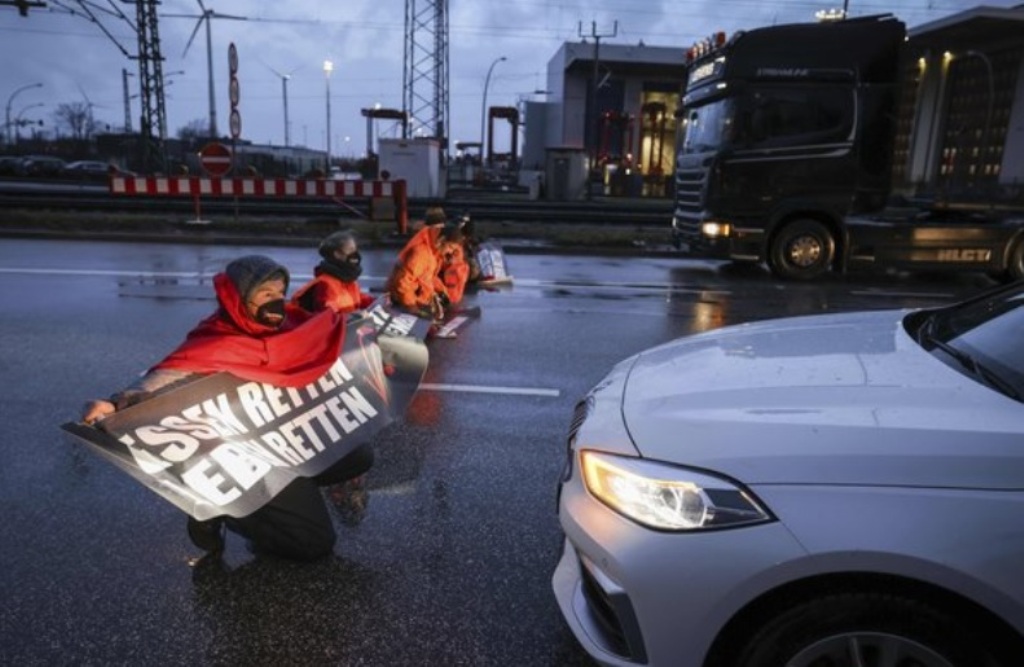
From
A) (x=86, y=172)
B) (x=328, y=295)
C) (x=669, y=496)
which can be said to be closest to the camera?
(x=669, y=496)

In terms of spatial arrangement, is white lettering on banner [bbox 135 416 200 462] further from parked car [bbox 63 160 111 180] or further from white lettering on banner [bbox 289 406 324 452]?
parked car [bbox 63 160 111 180]

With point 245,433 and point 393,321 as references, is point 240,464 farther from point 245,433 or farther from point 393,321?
point 393,321

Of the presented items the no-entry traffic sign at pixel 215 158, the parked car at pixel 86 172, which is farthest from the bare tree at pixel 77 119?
the no-entry traffic sign at pixel 215 158

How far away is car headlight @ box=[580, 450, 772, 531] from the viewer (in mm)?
1969

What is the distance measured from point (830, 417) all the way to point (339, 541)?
2.20 meters

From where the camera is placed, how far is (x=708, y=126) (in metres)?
11.6

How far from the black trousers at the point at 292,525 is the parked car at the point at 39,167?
4772 centimetres

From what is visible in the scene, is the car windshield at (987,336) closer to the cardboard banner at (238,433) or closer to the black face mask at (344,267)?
the cardboard banner at (238,433)

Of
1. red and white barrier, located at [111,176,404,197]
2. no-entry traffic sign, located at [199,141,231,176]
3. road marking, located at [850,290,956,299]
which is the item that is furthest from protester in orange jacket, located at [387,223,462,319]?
no-entry traffic sign, located at [199,141,231,176]

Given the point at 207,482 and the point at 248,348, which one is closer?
the point at 207,482

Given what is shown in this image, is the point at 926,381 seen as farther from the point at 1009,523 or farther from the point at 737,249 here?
the point at 737,249

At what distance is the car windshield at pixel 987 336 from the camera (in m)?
2.32

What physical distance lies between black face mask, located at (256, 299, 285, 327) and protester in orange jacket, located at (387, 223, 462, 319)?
3738 millimetres

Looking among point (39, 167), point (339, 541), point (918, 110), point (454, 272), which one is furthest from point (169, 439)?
point (39, 167)
